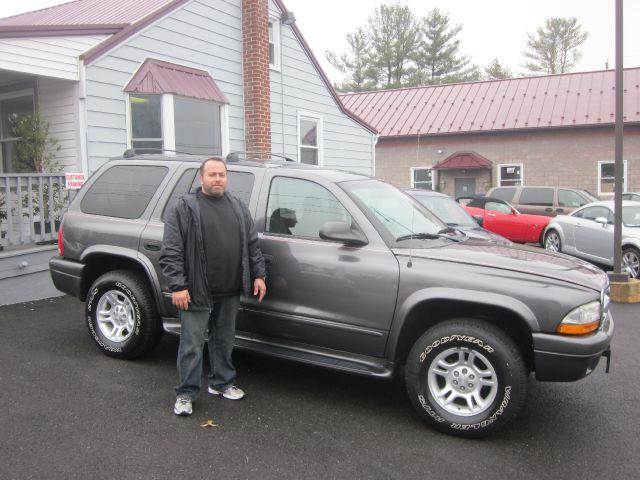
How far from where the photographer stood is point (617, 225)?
27.9 ft

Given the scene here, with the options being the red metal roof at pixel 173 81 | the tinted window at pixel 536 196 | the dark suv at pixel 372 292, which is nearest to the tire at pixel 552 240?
the tinted window at pixel 536 196

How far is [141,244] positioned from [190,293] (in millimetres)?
1259

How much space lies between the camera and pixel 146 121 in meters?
9.86

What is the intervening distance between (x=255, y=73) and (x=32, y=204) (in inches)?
218

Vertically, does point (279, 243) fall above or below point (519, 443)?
above

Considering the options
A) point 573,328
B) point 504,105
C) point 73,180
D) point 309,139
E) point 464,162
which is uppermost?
point 504,105

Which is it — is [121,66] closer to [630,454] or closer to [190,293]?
[190,293]

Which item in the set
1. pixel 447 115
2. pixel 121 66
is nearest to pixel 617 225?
pixel 121 66

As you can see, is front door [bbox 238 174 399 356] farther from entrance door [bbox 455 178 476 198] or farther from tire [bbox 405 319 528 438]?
entrance door [bbox 455 178 476 198]

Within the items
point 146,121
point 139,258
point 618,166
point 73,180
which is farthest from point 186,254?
point 618,166

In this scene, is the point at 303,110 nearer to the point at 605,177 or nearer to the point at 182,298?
the point at 182,298

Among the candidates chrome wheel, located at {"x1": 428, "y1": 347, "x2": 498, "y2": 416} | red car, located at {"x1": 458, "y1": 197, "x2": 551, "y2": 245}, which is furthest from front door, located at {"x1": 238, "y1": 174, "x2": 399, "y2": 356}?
red car, located at {"x1": 458, "y1": 197, "x2": 551, "y2": 245}

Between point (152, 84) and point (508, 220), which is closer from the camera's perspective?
point (152, 84)

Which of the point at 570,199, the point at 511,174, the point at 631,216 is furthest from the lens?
the point at 511,174
